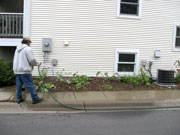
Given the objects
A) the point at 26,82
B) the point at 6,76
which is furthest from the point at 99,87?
the point at 6,76

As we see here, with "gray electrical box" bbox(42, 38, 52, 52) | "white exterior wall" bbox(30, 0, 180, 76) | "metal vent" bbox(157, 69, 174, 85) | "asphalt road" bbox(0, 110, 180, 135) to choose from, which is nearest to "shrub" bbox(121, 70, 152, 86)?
"metal vent" bbox(157, 69, 174, 85)

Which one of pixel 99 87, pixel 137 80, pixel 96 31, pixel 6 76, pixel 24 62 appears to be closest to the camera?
pixel 24 62

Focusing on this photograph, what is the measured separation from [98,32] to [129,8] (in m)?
1.83

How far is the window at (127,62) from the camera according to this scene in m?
8.18

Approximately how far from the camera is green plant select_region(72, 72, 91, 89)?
6.69m

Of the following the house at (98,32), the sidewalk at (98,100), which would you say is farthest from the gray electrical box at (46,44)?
the sidewalk at (98,100)

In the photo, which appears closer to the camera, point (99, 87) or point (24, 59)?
point (24, 59)

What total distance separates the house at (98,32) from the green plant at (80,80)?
428 mm

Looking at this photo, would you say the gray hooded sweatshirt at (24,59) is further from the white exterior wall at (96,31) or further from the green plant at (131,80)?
the green plant at (131,80)

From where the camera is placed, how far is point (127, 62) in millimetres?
8203

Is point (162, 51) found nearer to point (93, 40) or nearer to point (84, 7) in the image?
point (93, 40)

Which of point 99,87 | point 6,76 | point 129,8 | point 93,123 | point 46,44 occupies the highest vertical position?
point 129,8

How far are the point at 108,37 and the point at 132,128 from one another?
194 inches

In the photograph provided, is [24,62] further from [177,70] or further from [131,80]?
[177,70]
